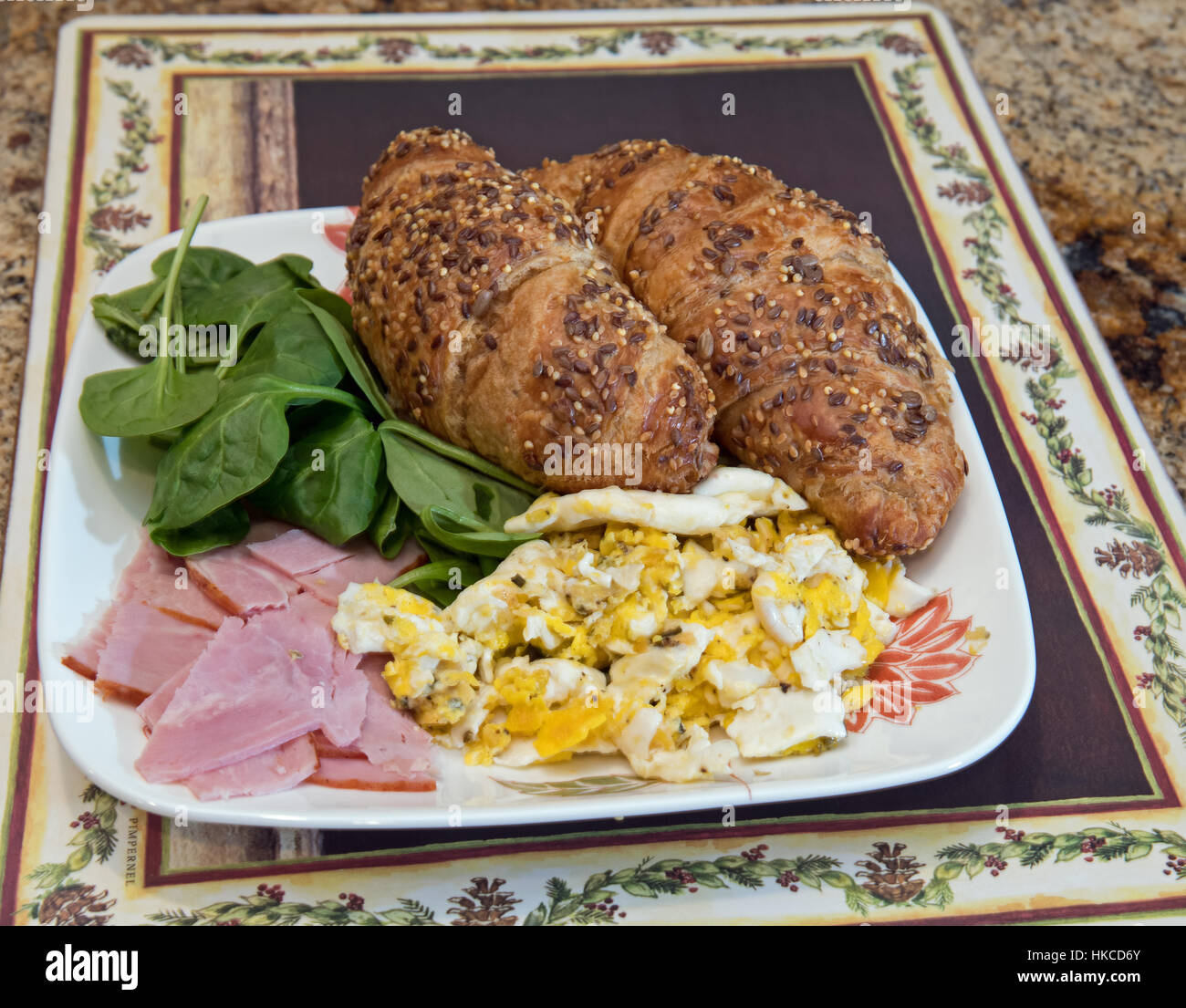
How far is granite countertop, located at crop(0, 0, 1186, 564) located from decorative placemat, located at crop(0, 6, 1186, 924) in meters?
0.10

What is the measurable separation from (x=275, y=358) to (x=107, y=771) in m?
1.06

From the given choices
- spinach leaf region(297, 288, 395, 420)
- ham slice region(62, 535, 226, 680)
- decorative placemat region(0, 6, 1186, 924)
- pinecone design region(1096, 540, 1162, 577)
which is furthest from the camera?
pinecone design region(1096, 540, 1162, 577)

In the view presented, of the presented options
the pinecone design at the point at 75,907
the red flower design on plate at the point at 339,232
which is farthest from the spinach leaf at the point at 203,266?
the pinecone design at the point at 75,907

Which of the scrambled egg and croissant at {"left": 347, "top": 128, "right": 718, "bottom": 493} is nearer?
the scrambled egg

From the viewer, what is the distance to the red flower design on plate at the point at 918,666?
235 cm

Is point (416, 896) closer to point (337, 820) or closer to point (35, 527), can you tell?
point (337, 820)

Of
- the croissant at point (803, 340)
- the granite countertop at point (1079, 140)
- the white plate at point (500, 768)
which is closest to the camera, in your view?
the white plate at point (500, 768)

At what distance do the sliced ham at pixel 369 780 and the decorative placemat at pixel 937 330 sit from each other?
0.79 feet

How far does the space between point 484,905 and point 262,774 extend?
20.5 inches

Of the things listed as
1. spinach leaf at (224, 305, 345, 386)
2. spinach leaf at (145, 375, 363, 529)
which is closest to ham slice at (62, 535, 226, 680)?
spinach leaf at (145, 375, 363, 529)

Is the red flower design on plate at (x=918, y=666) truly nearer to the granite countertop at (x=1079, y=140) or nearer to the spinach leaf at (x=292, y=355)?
the granite countertop at (x=1079, y=140)

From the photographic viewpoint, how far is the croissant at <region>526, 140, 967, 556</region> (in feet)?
8.25

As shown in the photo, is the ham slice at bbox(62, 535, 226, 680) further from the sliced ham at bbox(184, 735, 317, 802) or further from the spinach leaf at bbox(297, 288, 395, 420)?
the spinach leaf at bbox(297, 288, 395, 420)

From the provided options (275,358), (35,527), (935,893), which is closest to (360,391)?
(275,358)
